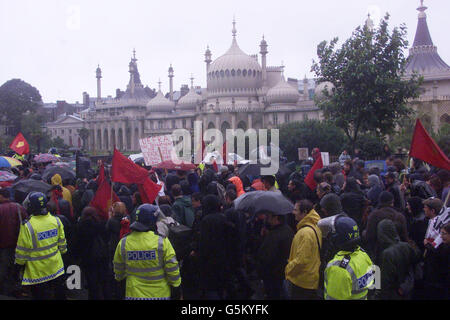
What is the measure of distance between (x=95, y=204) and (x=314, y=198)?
3.57 m

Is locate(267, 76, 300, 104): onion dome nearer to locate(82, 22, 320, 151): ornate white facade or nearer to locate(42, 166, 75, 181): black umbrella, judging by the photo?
locate(82, 22, 320, 151): ornate white facade

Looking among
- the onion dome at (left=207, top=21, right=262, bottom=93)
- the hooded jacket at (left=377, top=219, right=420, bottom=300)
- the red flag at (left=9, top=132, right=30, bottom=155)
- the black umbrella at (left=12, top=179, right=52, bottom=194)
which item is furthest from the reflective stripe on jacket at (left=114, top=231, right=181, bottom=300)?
the onion dome at (left=207, top=21, right=262, bottom=93)

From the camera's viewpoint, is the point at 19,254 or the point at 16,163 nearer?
the point at 19,254

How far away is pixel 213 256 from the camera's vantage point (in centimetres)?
573

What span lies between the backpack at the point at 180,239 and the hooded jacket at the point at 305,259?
59.7 inches

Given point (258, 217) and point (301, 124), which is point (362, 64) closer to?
point (258, 217)

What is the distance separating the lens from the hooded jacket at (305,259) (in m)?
5.04

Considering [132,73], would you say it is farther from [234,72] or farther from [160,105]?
[234,72]

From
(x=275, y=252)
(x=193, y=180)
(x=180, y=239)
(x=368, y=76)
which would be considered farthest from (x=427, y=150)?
(x=368, y=76)

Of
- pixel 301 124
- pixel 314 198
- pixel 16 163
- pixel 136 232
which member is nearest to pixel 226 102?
pixel 301 124

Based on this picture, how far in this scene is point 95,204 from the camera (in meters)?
7.30

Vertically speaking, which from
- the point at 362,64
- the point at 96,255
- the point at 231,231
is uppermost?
the point at 362,64

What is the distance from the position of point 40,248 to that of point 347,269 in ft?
11.4

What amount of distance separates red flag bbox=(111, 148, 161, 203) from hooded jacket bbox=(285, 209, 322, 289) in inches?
114
